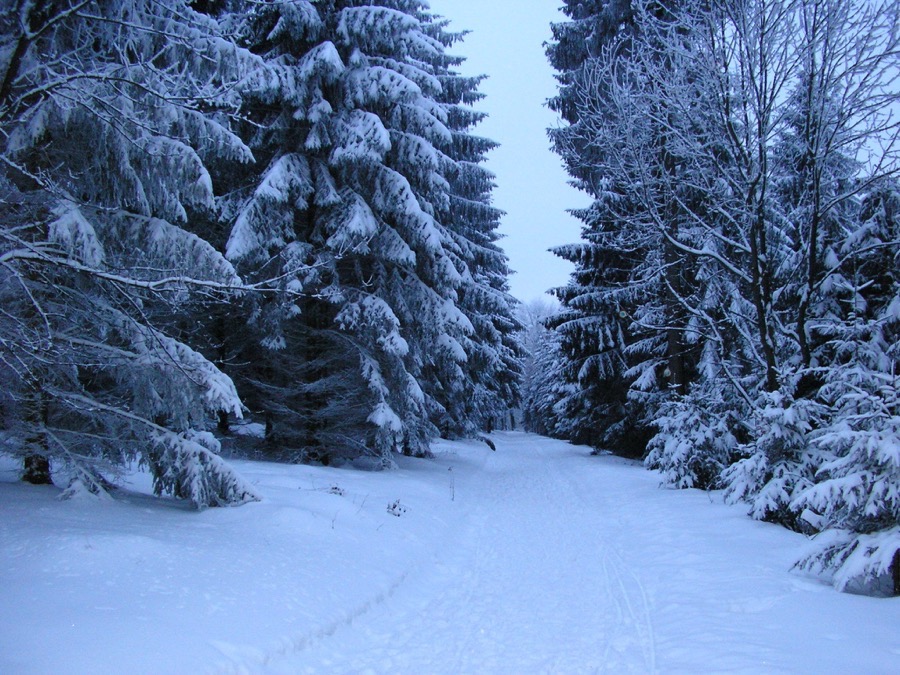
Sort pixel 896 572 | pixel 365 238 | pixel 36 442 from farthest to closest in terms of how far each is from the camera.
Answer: pixel 365 238 < pixel 36 442 < pixel 896 572

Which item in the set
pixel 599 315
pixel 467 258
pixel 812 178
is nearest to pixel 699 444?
pixel 812 178

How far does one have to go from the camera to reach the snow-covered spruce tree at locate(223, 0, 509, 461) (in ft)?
38.4

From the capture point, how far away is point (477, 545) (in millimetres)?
8383

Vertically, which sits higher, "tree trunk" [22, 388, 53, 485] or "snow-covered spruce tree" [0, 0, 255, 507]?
"snow-covered spruce tree" [0, 0, 255, 507]

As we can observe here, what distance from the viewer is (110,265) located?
20.8 feet

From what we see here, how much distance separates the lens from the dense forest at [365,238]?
5566 mm

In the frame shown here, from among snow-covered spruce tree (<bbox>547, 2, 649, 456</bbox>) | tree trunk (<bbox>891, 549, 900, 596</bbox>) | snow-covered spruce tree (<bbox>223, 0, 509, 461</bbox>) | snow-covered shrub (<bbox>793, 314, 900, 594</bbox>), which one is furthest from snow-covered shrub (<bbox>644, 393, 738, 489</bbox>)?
tree trunk (<bbox>891, 549, 900, 596</bbox>)

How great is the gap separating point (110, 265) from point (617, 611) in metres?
6.58

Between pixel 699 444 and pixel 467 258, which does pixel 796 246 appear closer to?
pixel 699 444

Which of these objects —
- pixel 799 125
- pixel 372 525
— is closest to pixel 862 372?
pixel 799 125

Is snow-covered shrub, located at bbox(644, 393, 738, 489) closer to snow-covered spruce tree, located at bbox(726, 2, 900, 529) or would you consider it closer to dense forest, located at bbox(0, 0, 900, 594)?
dense forest, located at bbox(0, 0, 900, 594)

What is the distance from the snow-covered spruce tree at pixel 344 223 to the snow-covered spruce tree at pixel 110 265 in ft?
12.2

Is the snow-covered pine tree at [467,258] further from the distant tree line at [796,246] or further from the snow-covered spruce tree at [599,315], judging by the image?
the distant tree line at [796,246]

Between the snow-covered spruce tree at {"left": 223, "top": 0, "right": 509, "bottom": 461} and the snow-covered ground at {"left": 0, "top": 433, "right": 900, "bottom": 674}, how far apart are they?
375cm
